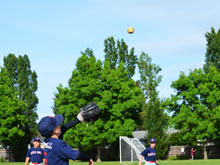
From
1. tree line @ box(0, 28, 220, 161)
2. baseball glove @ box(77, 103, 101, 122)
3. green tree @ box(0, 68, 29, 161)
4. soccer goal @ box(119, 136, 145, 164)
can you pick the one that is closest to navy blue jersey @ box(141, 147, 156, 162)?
baseball glove @ box(77, 103, 101, 122)

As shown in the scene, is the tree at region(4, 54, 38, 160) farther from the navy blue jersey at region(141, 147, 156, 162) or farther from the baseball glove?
the baseball glove

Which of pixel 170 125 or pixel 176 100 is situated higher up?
pixel 176 100

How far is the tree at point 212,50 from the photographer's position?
66.7 metres

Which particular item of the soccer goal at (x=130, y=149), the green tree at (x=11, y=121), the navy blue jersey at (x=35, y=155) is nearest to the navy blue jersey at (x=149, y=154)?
the navy blue jersey at (x=35, y=155)

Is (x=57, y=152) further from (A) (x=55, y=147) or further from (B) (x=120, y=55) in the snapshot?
(B) (x=120, y=55)

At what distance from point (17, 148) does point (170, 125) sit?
24558 millimetres

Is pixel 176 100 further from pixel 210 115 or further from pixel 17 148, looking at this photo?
pixel 17 148

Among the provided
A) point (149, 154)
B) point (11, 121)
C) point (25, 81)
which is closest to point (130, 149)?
point (11, 121)

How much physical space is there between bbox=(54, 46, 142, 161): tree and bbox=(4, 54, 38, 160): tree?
532 inches

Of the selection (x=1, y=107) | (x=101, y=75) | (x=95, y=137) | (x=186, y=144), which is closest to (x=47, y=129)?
(x=95, y=137)

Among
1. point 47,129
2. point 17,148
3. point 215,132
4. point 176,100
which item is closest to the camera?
point 47,129

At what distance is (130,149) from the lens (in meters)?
41.6

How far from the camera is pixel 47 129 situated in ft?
18.0

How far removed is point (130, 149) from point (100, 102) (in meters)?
12.7
